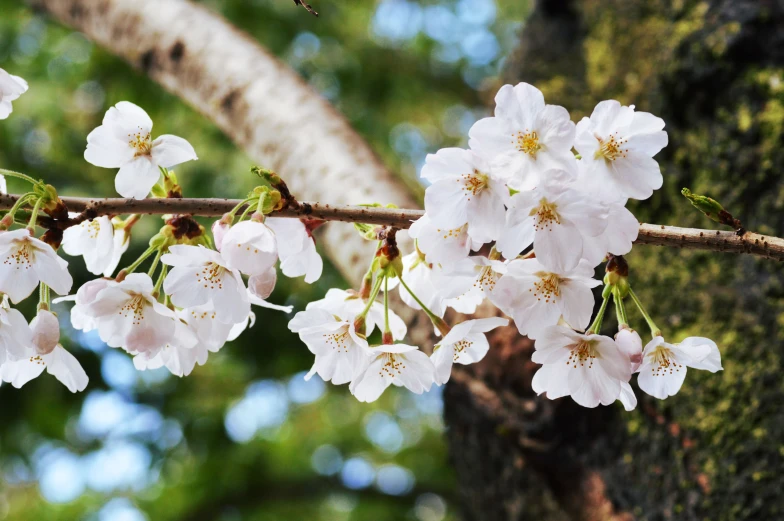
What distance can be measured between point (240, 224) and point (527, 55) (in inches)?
59.1

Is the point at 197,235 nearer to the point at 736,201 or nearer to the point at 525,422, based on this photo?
the point at 525,422

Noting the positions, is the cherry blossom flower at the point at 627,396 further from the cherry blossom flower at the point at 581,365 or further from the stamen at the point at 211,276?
the stamen at the point at 211,276

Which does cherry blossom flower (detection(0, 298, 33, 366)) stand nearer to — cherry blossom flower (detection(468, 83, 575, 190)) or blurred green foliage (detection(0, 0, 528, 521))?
cherry blossom flower (detection(468, 83, 575, 190))

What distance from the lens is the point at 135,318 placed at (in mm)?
793

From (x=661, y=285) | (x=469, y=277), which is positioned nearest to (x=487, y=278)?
A: (x=469, y=277)

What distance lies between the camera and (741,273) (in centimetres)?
139

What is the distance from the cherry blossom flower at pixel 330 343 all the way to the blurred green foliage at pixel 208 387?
2.21 m

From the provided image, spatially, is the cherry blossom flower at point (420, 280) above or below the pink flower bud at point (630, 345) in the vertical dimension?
below

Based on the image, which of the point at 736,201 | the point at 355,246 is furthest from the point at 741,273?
the point at 355,246

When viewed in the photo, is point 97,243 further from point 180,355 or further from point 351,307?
point 351,307

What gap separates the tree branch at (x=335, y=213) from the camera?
0.73 metres

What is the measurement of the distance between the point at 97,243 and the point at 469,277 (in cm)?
48

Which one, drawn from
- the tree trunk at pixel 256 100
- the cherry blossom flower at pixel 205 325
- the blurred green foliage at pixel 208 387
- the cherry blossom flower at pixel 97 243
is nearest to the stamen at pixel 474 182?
the cherry blossom flower at pixel 205 325

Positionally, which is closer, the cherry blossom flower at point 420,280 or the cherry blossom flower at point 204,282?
the cherry blossom flower at point 204,282
